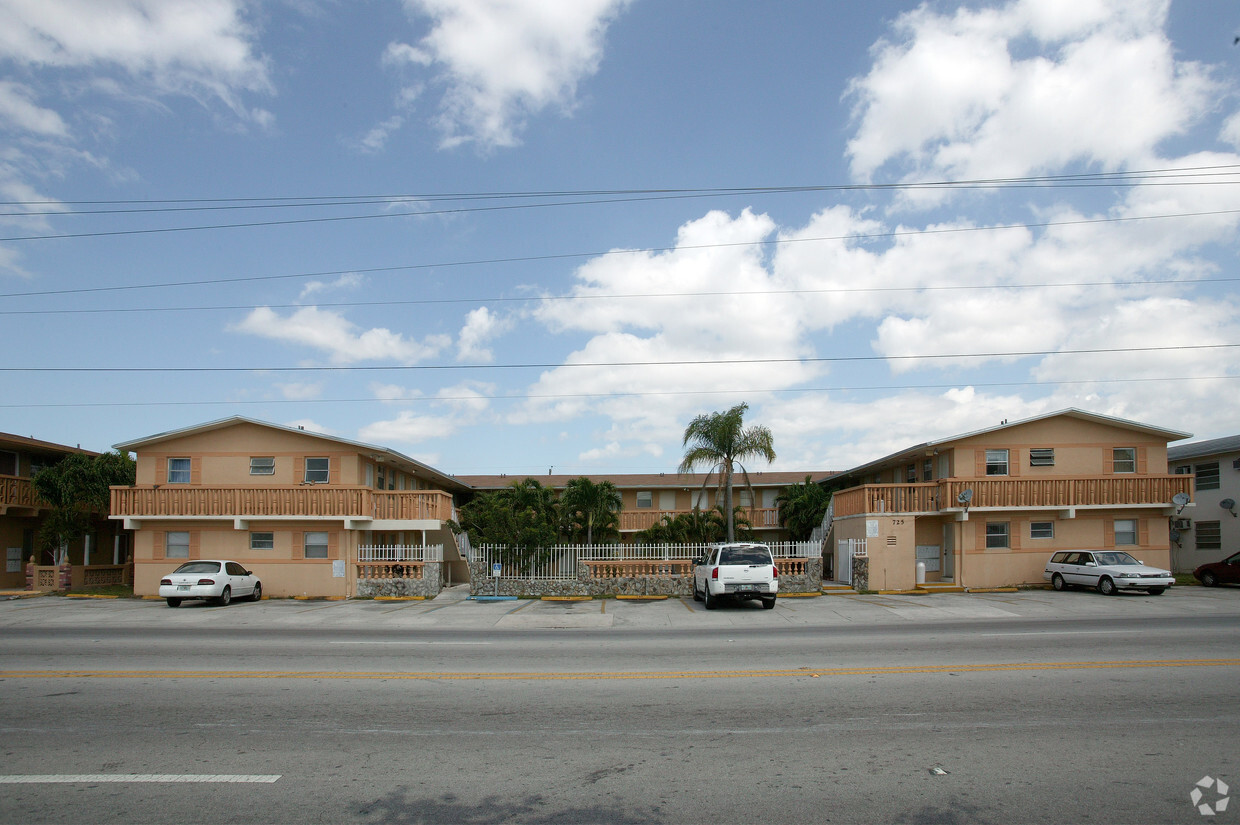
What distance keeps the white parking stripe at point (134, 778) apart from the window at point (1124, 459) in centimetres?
3230

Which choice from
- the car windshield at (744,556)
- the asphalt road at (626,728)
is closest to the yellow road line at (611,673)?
the asphalt road at (626,728)

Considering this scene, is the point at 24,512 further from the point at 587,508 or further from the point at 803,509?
the point at 803,509

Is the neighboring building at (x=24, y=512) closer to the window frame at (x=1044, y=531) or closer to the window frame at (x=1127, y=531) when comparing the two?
the window frame at (x=1044, y=531)

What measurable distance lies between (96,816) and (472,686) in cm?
502

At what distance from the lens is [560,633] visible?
686 inches

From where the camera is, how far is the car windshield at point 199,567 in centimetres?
2450

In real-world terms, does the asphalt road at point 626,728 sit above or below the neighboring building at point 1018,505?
below

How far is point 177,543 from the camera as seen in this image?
29.0 metres

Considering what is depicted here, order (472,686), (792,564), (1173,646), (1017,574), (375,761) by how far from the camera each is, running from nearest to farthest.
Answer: (375,761), (472,686), (1173,646), (792,564), (1017,574)

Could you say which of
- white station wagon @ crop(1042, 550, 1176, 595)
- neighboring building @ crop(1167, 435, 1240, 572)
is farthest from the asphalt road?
neighboring building @ crop(1167, 435, 1240, 572)

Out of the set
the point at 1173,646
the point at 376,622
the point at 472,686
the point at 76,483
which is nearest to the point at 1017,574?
the point at 1173,646

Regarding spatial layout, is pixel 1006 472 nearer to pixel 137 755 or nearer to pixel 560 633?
pixel 560 633

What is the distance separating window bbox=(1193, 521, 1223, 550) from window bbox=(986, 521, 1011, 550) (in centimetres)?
1085

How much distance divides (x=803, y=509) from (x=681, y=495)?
26.2 ft
